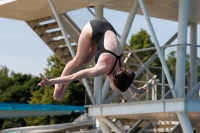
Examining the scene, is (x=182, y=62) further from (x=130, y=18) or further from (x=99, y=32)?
(x=99, y=32)

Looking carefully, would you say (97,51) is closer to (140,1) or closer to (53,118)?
(140,1)

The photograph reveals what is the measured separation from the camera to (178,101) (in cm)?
2111

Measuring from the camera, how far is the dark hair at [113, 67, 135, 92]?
31.5ft

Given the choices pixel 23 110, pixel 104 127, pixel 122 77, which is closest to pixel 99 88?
pixel 104 127

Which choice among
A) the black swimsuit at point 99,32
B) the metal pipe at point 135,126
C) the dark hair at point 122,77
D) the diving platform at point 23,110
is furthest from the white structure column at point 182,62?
the diving platform at point 23,110

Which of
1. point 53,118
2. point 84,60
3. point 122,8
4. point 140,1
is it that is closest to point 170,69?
point 140,1

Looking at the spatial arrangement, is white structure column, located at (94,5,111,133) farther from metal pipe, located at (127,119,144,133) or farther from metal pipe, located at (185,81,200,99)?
metal pipe, located at (185,81,200,99)

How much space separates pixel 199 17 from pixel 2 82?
7127 centimetres

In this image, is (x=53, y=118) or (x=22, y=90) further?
(x=22, y=90)

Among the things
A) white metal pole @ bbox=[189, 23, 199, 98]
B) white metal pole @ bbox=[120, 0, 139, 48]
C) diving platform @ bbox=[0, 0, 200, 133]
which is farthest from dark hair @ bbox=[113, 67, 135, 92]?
white metal pole @ bbox=[120, 0, 139, 48]

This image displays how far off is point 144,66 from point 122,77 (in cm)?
1468

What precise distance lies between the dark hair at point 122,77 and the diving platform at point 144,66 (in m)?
11.4

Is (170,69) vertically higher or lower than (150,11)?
lower

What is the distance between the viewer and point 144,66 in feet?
79.5
